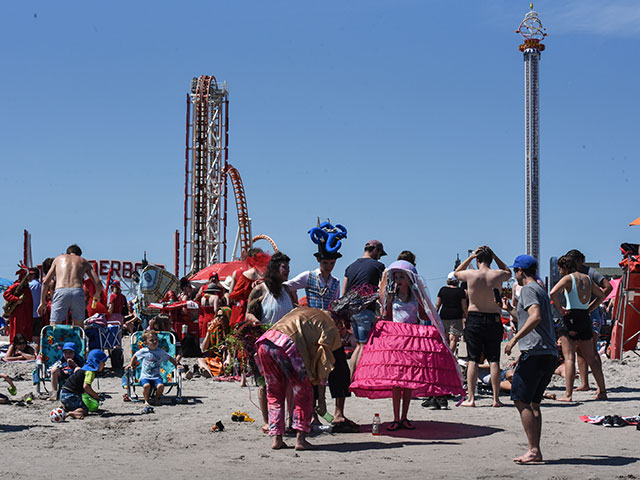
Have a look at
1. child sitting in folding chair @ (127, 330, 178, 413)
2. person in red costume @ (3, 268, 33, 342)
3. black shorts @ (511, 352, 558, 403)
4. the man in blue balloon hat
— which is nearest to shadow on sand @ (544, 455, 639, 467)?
black shorts @ (511, 352, 558, 403)

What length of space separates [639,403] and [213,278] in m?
7.20

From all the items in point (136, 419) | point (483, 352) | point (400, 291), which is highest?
point (400, 291)

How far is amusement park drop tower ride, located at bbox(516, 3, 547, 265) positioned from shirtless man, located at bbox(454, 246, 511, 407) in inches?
3580

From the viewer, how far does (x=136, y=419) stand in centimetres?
864

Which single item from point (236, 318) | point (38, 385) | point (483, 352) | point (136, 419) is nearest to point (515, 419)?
point (483, 352)

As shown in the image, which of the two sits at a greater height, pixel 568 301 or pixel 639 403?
pixel 568 301

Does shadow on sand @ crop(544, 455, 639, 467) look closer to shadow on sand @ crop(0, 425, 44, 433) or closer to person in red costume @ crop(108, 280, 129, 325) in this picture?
shadow on sand @ crop(0, 425, 44, 433)

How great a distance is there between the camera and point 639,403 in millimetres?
9508

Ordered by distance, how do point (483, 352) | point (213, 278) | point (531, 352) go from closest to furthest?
point (531, 352) → point (483, 352) → point (213, 278)

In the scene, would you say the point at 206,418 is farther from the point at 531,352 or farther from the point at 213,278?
the point at 213,278

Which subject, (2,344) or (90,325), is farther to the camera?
(2,344)

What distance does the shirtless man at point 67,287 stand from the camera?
11.5 metres

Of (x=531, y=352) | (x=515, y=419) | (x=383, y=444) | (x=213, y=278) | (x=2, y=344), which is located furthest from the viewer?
(x=2, y=344)

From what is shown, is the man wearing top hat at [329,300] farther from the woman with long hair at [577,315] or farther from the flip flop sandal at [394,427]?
the woman with long hair at [577,315]
